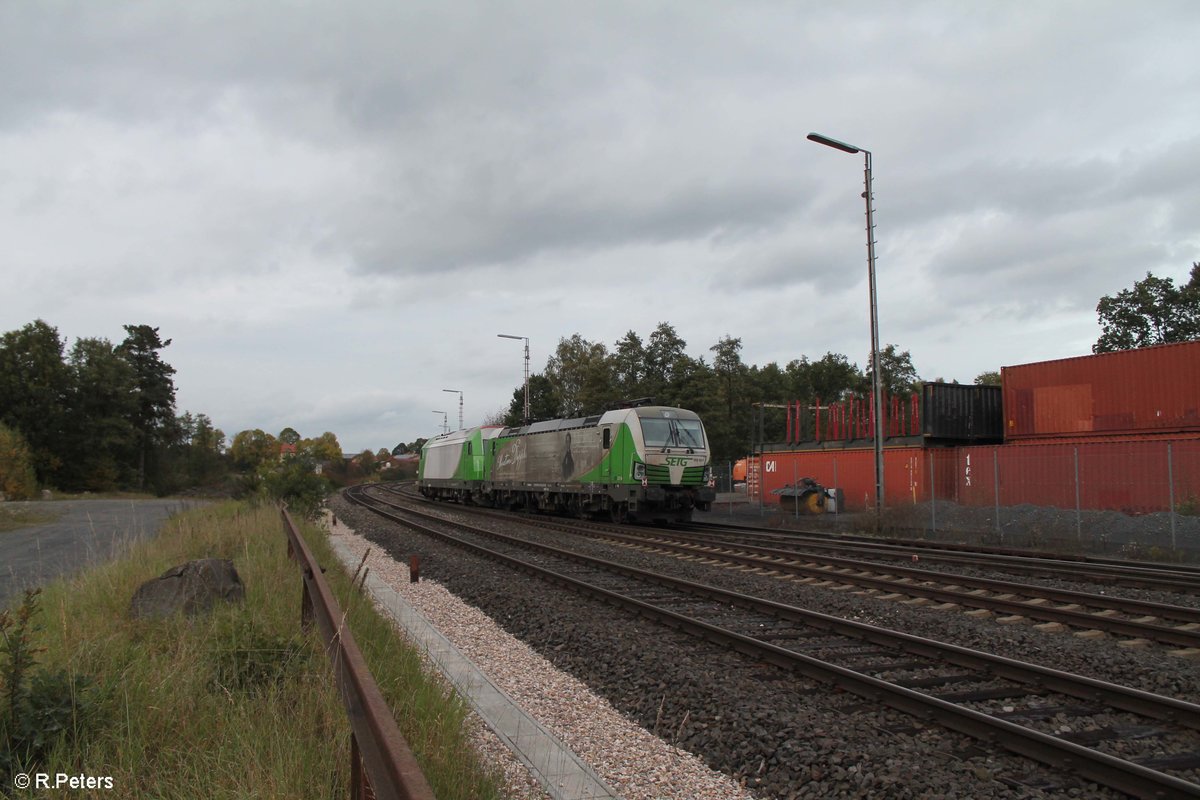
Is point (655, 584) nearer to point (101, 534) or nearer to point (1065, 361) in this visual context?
point (101, 534)

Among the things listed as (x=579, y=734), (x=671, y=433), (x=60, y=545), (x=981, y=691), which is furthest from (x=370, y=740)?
(x=671, y=433)

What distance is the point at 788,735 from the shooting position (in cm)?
536

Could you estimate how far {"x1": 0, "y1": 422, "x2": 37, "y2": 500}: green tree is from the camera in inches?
1639

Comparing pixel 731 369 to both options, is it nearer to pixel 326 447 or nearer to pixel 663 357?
pixel 663 357

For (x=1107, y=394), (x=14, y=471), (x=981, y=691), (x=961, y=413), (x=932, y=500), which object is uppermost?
(x=1107, y=394)

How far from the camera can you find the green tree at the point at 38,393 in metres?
56.0

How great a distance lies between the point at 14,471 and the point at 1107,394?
161ft

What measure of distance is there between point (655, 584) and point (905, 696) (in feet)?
20.0

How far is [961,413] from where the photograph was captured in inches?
1065

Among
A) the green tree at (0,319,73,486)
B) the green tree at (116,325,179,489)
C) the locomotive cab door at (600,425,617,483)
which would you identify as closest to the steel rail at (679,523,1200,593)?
the locomotive cab door at (600,425,617,483)

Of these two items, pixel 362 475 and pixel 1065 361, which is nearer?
pixel 1065 361

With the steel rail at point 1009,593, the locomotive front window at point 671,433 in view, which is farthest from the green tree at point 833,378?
the steel rail at point 1009,593

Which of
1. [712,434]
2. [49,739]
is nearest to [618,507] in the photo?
[49,739]

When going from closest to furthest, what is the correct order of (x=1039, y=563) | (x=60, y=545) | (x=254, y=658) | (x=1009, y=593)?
(x=254, y=658), (x=1009, y=593), (x=1039, y=563), (x=60, y=545)
